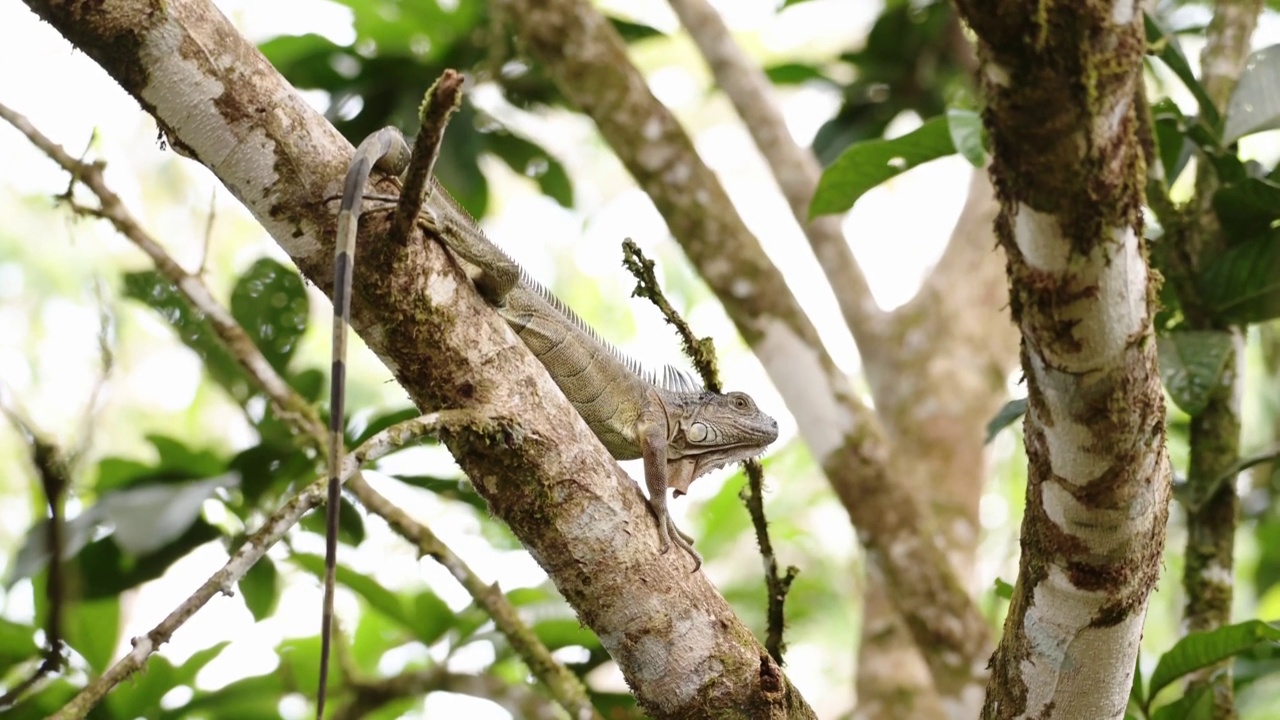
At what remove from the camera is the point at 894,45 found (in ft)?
19.0

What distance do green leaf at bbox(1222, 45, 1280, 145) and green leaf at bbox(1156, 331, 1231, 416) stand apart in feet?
1.89

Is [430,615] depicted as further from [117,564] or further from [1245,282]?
[1245,282]

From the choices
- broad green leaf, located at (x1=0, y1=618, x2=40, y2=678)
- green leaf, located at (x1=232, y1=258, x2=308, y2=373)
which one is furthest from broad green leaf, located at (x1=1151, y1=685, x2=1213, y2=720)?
broad green leaf, located at (x1=0, y1=618, x2=40, y2=678)

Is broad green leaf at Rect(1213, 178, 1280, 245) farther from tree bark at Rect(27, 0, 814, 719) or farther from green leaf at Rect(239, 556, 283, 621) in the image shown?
green leaf at Rect(239, 556, 283, 621)

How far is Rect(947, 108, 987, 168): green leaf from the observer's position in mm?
3186

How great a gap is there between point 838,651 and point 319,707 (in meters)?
9.70

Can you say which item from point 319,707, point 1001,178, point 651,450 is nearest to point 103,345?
point 651,450

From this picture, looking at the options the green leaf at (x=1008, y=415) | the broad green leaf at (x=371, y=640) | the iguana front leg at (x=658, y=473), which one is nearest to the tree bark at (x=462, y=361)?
the iguana front leg at (x=658, y=473)

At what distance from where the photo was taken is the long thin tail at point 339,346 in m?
1.86

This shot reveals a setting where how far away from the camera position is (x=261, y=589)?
392 centimetres

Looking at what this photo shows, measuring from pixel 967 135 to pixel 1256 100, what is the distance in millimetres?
834

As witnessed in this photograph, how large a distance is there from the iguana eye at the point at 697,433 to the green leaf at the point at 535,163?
208 centimetres

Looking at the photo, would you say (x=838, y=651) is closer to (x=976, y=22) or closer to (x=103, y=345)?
(x=103, y=345)

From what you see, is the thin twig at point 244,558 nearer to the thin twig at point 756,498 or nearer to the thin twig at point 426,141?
the thin twig at point 426,141
